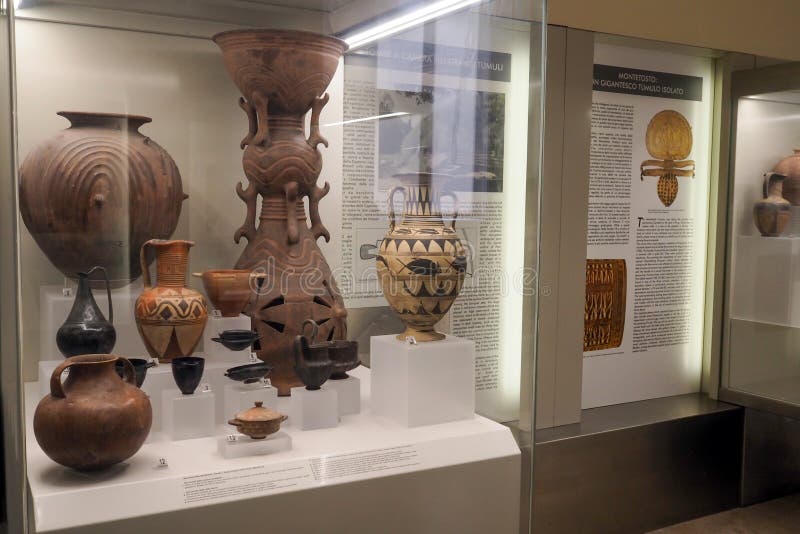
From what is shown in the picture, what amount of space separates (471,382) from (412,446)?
1.01 ft

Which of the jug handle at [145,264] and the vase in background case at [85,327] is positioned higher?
the jug handle at [145,264]

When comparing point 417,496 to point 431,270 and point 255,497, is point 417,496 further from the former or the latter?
point 431,270

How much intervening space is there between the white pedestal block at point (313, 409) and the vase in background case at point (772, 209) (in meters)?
2.63

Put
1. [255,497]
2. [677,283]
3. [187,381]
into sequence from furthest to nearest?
1. [677,283]
2. [187,381]
3. [255,497]

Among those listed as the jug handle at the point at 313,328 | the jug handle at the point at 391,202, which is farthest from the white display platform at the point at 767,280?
the jug handle at the point at 313,328

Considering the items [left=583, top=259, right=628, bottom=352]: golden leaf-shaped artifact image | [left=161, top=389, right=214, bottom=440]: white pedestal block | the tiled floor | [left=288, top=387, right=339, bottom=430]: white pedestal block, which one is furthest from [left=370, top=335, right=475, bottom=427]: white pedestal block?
the tiled floor

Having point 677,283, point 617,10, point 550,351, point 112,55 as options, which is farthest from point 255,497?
point 677,283

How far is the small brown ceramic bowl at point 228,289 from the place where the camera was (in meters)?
1.97

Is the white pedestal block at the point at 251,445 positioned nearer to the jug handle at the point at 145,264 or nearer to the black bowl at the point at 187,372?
the black bowl at the point at 187,372

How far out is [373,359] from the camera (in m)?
2.15

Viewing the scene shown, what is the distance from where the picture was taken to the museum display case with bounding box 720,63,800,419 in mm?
3619

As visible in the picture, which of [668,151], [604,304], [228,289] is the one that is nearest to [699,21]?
[668,151]

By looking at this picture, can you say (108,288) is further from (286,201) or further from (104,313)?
(286,201)

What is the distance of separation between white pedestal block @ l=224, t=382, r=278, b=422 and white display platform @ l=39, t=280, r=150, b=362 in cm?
23
